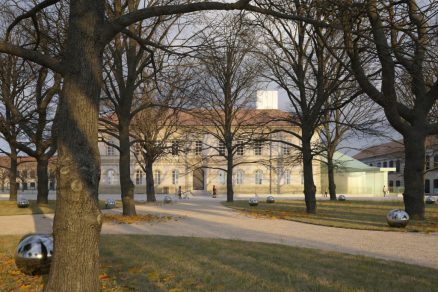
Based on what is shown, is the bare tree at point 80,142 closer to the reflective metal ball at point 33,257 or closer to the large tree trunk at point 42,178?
the reflective metal ball at point 33,257

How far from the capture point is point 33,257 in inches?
244

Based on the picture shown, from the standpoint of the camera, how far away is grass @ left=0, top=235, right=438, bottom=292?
558 centimetres

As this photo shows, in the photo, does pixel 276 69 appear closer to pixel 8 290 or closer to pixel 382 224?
pixel 382 224

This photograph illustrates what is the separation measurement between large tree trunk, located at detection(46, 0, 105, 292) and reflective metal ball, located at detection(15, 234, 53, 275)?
1862mm

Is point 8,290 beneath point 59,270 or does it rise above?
beneath

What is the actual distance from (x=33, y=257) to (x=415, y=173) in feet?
43.3

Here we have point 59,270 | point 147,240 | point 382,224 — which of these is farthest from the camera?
point 382,224

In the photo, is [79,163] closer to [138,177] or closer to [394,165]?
[138,177]

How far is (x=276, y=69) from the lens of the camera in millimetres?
18875

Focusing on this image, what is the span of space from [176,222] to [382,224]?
278 inches

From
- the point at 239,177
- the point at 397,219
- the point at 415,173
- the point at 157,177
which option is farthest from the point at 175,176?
the point at 397,219

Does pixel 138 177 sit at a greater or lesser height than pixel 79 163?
lesser

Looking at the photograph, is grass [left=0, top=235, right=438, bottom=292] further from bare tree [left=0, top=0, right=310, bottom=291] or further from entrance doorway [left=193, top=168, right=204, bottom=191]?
entrance doorway [left=193, top=168, right=204, bottom=191]

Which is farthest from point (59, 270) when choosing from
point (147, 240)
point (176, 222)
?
point (176, 222)
